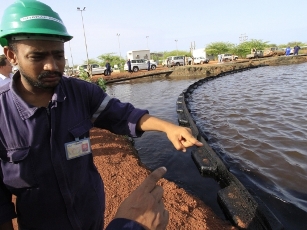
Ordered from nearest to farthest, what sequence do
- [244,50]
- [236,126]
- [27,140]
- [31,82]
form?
[27,140], [31,82], [236,126], [244,50]

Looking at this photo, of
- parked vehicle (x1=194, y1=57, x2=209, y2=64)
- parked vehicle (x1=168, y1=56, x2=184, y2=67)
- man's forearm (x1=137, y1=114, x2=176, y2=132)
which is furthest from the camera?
parked vehicle (x1=194, y1=57, x2=209, y2=64)

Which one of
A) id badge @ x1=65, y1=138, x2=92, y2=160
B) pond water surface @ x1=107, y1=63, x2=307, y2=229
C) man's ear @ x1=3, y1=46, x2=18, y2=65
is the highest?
man's ear @ x1=3, y1=46, x2=18, y2=65

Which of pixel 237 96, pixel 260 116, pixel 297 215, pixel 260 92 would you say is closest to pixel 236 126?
pixel 260 116

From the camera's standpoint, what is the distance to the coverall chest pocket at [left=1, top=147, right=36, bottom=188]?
1.33m

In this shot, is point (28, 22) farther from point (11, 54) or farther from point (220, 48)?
point (220, 48)

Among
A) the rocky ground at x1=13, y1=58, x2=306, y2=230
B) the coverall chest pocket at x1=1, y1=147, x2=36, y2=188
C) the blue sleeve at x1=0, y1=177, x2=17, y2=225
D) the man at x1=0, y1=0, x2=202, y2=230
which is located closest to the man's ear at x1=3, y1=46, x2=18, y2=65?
the man at x1=0, y1=0, x2=202, y2=230

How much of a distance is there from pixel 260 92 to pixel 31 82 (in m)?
12.5

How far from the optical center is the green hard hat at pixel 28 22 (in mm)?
1298

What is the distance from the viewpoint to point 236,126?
7.20 metres

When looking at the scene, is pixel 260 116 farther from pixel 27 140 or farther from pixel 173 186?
pixel 27 140

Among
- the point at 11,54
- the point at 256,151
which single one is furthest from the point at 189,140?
the point at 256,151

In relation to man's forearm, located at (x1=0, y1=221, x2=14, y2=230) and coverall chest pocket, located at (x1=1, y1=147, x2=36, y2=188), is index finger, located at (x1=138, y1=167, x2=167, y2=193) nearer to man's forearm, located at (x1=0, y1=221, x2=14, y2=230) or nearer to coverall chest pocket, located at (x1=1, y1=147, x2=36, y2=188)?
coverall chest pocket, located at (x1=1, y1=147, x2=36, y2=188)

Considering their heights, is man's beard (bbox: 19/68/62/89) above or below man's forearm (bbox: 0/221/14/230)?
above

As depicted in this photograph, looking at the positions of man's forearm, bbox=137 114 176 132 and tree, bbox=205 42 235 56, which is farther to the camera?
tree, bbox=205 42 235 56
